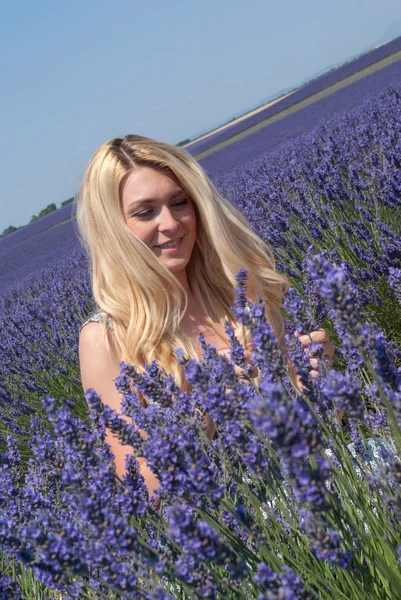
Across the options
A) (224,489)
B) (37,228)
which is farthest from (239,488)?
(37,228)

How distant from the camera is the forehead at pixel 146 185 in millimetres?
2336

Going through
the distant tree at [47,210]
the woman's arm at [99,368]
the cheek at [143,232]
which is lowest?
the distant tree at [47,210]

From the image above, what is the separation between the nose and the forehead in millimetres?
51

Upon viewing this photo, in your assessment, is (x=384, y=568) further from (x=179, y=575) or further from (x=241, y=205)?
(x=241, y=205)

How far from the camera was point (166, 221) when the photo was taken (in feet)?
7.56

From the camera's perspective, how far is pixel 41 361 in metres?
4.37

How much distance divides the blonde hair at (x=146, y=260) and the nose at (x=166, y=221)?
0.10 metres

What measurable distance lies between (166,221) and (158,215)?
6 cm

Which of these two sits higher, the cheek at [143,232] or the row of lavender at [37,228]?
the cheek at [143,232]

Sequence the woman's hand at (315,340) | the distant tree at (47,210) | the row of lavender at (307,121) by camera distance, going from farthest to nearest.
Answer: the distant tree at (47,210) < the row of lavender at (307,121) < the woman's hand at (315,340)

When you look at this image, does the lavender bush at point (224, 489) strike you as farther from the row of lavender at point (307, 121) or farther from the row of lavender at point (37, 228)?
the row of lavender at point (37, 228)

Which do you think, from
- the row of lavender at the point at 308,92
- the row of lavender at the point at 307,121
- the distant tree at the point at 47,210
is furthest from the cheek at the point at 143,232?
the distant tree at the point at 47,210

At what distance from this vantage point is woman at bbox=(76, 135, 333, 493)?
7.59ft

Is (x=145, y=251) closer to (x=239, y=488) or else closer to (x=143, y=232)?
(x=143, y=232)
